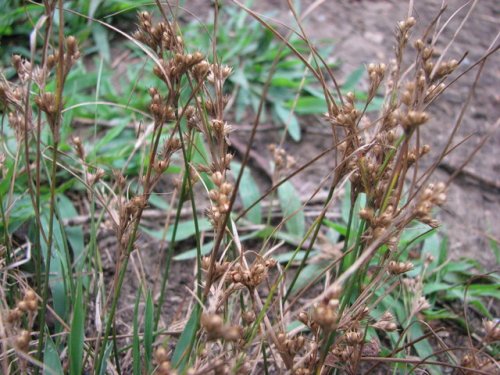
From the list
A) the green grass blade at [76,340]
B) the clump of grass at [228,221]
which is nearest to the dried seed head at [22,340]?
the clump of grass at [228,221]

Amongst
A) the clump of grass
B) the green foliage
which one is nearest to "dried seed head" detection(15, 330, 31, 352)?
the clump of grass

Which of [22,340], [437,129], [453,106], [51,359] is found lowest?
[51,359]

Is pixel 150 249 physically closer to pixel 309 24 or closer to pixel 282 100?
Result: pixel 282 100

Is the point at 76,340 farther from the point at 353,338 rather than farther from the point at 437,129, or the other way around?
the point at 437,129

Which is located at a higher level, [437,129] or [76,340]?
[437,129]

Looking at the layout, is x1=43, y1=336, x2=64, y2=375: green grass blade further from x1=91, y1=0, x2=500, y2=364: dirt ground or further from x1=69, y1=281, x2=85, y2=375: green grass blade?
x1=91, y1=0, x2=500, y2=364: dirt ground

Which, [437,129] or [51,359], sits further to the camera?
[437,129]

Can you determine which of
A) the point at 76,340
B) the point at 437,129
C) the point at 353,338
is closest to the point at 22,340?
the point at 76,340

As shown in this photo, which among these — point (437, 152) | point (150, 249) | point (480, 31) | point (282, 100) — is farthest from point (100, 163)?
point (480, 31)
